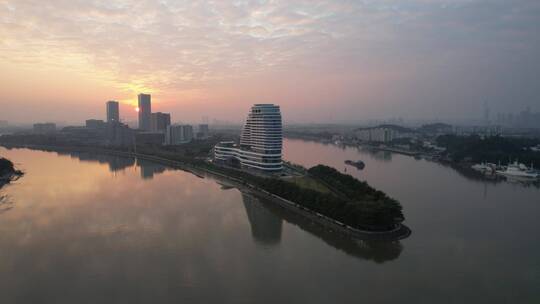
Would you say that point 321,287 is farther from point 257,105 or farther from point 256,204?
point 257,105

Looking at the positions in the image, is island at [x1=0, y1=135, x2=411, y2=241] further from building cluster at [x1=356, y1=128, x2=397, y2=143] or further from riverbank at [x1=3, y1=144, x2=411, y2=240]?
building cluster at [x1=356, y1=128, x2=397, y2=143]

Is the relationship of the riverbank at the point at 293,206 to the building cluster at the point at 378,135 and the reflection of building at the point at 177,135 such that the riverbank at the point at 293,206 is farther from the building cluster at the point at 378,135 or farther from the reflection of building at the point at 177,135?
the building cluster at the point at 378,135

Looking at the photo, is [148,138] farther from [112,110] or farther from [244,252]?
[244,252]

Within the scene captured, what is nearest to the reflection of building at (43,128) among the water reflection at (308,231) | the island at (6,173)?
the island at (6,173)

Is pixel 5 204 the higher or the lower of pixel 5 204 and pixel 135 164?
the lower

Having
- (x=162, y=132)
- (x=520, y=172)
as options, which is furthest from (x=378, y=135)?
(x=162, y=132)

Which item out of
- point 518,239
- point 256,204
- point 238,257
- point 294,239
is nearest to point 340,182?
point 256,204
